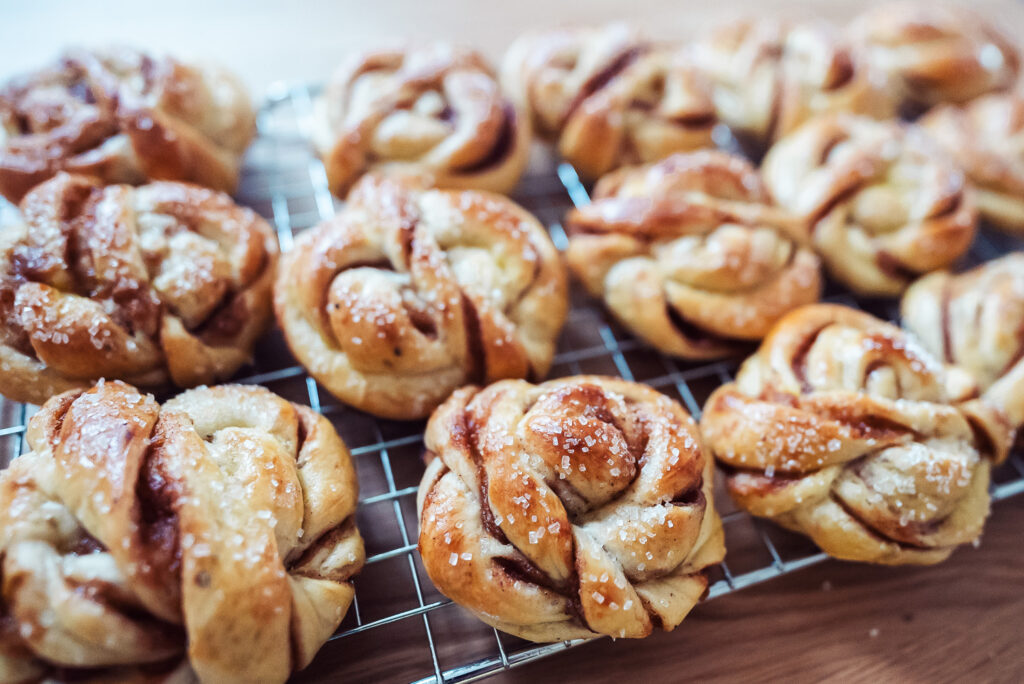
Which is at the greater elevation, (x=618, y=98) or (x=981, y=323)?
(x=618, y=98)

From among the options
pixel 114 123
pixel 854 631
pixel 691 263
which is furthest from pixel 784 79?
pixel 114 123

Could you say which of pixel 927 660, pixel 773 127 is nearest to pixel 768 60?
pixel 773 127

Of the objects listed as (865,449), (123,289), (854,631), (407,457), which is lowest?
(854,631)

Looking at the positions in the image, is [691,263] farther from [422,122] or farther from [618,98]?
[422,122]

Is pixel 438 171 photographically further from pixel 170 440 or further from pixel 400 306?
pixel 170 440

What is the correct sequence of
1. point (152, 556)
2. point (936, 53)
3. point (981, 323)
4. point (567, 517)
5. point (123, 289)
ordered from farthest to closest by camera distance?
point (936, 53) < point (981, 323) < point (123, 289) < point (567, 517) < point (152, 556)

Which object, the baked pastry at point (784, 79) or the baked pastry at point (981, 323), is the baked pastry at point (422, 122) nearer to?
the baked pastry at point (784, 79)

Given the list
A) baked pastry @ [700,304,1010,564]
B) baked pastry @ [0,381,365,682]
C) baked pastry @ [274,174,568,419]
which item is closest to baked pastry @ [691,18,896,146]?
baked pastry @ [700,304,1010,564]
